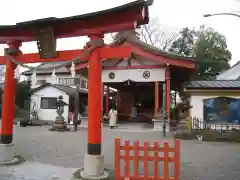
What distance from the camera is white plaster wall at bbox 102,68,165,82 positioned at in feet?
55.6

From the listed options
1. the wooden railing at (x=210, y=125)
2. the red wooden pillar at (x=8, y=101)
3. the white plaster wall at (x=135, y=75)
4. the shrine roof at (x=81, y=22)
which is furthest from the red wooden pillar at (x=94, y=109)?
the white plaster wall at (x=135, y=75)

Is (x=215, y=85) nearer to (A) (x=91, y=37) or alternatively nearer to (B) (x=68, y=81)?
(A) (x=91, y=37)

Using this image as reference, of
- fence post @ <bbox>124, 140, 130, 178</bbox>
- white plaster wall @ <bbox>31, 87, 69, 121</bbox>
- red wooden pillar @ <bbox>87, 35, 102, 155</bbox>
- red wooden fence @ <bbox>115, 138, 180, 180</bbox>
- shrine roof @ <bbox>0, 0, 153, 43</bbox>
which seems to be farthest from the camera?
white plaster wall @ <bbox>31, 87, 69, 121</bbox>

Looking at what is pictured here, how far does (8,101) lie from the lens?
7727 millimetres

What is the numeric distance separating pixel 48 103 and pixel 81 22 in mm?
18218

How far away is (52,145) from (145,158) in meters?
6.55

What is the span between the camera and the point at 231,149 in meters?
10.6

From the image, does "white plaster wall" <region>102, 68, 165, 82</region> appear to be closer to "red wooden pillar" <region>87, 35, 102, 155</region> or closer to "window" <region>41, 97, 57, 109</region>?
"window" <region>41, 97, 57, 109</region>

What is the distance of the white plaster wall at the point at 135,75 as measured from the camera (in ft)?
55.6

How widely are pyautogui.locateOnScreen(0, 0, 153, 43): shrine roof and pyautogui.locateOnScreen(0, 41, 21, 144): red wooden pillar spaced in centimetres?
51

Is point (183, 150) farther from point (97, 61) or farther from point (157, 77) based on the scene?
point (157, 77)

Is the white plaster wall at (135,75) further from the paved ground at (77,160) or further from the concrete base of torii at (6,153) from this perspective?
the concrete base of torii at (6,153)

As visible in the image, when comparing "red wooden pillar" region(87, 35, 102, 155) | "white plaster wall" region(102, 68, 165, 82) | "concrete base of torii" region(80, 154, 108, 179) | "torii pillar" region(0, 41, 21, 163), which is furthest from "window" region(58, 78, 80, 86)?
"concrete base of torii" region(80, 154, 108, 179)

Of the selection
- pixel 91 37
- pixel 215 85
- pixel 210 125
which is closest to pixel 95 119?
pixel 91 37
